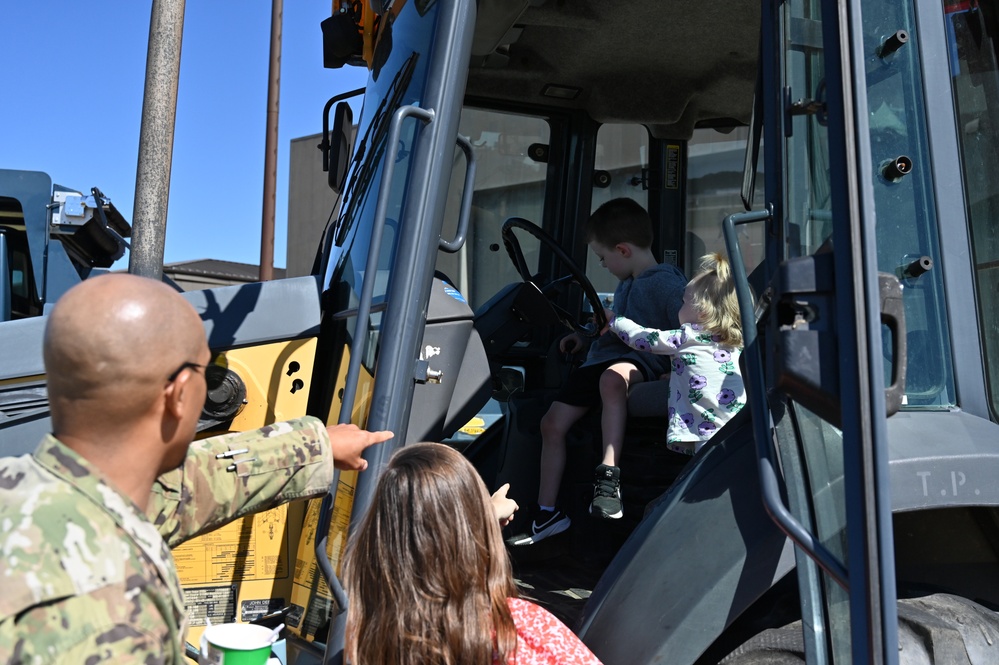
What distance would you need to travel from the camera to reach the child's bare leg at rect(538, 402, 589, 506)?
3.29 m

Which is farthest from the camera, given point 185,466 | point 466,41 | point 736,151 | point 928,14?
point 736,151

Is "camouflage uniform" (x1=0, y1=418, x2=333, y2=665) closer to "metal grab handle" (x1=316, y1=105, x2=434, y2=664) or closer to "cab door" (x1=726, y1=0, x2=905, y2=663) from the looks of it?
"metal grab handle" (x1=316, y1=105, x2=434, y2=664)

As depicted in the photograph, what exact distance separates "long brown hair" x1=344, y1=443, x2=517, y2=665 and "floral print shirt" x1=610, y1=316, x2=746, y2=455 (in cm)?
130

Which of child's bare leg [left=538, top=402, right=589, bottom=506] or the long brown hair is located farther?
child's bare leg [left=538, top=402, right=589, bottom=506]

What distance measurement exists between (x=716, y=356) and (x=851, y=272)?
4.75ft

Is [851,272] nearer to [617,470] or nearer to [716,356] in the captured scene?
[716,356]

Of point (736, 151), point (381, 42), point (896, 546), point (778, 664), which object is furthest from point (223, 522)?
point (736, 151)

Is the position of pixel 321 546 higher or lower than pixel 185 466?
lower

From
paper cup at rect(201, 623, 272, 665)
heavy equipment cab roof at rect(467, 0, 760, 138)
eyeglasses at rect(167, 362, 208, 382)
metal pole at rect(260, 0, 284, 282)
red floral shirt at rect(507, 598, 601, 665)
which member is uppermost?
metal pole at rect(260, 0, 284, 282)

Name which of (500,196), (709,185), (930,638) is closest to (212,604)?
(930,638)

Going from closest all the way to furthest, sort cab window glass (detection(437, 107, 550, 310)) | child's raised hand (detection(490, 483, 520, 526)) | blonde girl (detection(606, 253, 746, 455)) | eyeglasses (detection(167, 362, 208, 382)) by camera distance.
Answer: eyeglasses (detection(167, 362, 208, 382))
child's raised hand (detection(490, 483, 520, 526))
blonde girl (detection(606, 253, 746, 455))
cab window glass (detection(437, 107, 550, 310))

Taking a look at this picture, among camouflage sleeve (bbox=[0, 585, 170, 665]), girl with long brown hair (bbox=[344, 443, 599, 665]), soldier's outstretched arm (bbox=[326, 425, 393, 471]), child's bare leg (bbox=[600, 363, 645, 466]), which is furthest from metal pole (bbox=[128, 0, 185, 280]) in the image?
camouflage sleeve (bbox=[0, 585, 170, 665])

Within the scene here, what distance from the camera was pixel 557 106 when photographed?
4.13 metres

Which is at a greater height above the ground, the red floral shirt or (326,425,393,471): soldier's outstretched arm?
(326,425,393,471): soldier's outstretched arm
